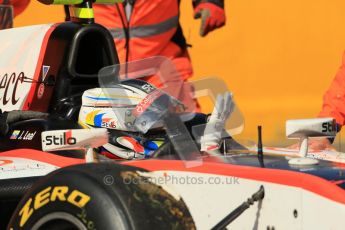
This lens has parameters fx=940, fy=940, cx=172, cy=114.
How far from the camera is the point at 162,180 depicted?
3.99 meters

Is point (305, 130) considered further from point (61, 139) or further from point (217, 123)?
point (61, 139)

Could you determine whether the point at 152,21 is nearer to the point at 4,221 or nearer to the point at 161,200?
the point at 4,221

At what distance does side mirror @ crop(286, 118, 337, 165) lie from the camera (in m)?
4.24

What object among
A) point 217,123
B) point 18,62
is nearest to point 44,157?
point 217,123

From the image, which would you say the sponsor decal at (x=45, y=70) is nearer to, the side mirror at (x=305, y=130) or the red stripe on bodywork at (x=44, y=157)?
the red stripe on bodywork at (x=44, y=157)

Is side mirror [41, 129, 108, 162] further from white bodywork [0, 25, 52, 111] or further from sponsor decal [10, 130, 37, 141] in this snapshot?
white bodywork [0, 25, 52, 111]

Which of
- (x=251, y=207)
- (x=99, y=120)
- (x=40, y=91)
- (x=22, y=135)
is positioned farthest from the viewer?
(x=40, y=91)

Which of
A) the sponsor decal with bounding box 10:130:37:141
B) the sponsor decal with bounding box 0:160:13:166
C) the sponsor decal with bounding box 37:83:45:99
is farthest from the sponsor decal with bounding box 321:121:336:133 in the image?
the sponsor decal with bounding box 37:83:45:99

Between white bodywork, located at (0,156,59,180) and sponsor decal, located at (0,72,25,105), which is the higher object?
sponsor decal, located at (0,72,25,105)

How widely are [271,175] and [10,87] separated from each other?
2.61 meters

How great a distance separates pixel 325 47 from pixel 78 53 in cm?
417

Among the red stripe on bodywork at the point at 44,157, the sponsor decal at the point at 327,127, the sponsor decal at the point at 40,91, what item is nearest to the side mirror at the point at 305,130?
the sponsor decal at the point at 327,127

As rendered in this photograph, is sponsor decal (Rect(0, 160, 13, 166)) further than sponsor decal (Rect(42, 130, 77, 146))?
Yes

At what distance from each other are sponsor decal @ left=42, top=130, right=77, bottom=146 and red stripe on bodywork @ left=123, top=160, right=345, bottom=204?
347mm
